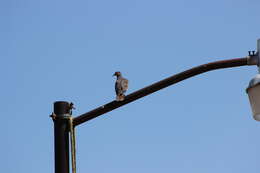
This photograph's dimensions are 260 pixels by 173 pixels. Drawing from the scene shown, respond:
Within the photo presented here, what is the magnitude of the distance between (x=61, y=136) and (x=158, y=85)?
41.9 inches

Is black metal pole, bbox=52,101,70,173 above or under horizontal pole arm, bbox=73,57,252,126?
under

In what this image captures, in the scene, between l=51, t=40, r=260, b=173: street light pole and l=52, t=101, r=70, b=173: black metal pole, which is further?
l=52, t=101, r=70, b=173: black metal pole

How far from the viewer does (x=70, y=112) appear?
6.04 metres

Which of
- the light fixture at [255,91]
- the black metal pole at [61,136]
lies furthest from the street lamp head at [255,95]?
the black metal pole at [61,136]

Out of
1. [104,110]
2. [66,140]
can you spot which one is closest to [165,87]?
[104,110]

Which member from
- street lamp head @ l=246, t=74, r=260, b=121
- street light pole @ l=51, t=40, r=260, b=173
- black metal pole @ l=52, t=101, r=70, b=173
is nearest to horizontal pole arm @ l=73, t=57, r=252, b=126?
street light pole @ l=51, t=40, r=260, b=173

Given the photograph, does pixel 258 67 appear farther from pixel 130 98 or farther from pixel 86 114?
pixel 86 114

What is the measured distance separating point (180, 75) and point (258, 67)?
744mm

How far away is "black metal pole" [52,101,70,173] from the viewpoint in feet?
18.9

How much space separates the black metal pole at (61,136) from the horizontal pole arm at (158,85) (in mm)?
124

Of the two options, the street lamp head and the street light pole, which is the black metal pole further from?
the street lamp head

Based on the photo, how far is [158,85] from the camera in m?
5.94

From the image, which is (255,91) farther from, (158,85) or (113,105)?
(113,105)

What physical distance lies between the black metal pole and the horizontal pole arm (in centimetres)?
12
